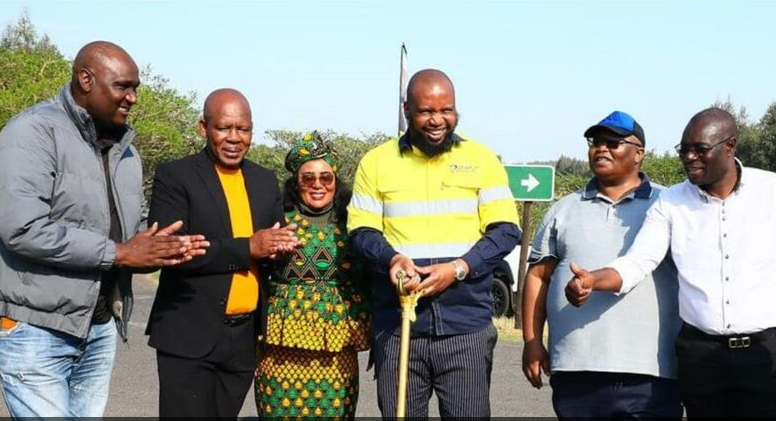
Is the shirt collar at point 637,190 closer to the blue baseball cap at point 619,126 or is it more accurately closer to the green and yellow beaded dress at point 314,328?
the blue baseball cap at point 619,126

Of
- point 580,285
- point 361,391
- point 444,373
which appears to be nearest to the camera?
point 580,285

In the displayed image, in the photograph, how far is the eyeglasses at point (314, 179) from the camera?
545cm

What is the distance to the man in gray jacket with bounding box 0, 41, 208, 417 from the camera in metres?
4.17

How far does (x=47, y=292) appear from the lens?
428 centimetres

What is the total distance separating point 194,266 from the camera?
490 cm

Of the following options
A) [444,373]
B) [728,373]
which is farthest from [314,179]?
[728,373]

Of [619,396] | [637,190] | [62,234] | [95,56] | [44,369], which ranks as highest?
[95,56]

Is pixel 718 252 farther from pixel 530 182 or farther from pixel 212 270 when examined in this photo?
pixel 530 182

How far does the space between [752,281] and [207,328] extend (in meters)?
2.42

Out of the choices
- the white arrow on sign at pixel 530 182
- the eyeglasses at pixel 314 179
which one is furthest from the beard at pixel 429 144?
the white arrow on sign at pixel 530 182

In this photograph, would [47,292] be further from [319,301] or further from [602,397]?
[602,397]

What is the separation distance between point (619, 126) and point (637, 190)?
31 centimetres

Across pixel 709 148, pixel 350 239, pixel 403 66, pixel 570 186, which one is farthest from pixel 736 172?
pixel 570 186

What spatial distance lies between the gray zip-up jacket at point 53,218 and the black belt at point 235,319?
75 centimetres
